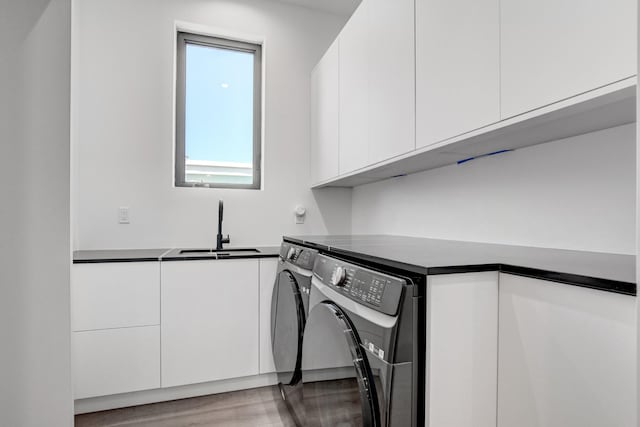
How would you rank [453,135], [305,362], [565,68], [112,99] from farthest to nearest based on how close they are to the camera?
[112,99], [305,362], [453,135], [565,68]

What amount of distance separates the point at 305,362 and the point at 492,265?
2.78 ft

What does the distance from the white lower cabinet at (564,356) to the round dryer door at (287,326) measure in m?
0.85

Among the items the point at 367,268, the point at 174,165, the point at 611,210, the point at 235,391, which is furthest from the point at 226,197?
the point at 611,210

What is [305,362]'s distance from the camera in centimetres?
135

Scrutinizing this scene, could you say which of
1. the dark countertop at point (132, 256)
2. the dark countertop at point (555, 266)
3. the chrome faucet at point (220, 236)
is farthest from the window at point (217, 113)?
the dark countertop at point (555, 266)

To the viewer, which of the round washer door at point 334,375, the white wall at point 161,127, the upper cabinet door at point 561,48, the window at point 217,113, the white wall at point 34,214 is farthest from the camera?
the window at point 217,113

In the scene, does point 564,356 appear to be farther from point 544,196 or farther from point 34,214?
point 34,214

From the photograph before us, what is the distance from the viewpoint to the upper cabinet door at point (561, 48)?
72 centimetres

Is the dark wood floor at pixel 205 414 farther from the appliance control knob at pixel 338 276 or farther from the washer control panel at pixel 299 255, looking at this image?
the appliance control knob at pixel 338 276

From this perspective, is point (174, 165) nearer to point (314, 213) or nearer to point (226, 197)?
point (226, 197)

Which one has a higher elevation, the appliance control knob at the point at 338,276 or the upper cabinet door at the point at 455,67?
the upper cabinet door at the point at 455,67

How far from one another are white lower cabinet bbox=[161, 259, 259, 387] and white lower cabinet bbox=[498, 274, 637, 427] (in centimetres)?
147

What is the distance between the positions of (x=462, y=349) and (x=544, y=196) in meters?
0.77

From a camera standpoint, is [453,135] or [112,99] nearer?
[453,135]
